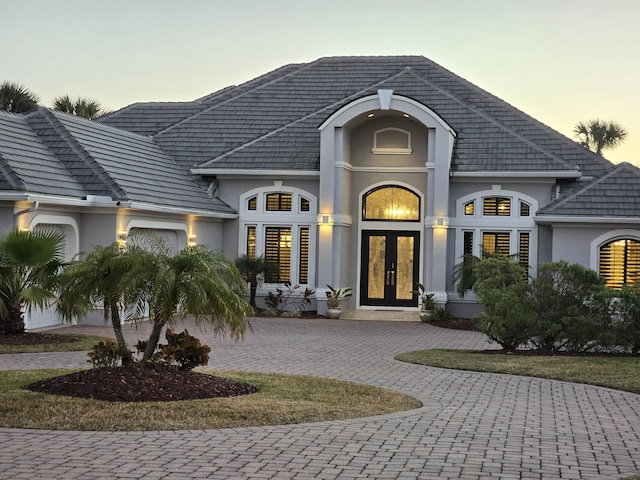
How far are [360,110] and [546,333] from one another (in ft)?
35.5

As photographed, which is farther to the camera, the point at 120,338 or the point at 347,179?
the point at 347,179

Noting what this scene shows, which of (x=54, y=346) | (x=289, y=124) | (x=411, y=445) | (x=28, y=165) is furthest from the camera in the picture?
(x=289, y=124)

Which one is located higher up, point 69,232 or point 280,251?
point 69,232

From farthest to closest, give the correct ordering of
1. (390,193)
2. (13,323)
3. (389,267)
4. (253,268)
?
(389,267), (390,193), (253,268), (13,323)

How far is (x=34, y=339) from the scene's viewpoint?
18109 millimetres

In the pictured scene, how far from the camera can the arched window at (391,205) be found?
28797 millimetres

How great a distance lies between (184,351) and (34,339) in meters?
6.57

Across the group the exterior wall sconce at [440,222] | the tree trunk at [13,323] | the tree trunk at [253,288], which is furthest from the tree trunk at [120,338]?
the exterior wall sconce at [440,222]

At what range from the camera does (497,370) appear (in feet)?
52.6

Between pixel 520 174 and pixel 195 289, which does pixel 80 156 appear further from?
pixel 195 289

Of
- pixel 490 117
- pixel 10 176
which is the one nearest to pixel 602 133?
pixel 490 117

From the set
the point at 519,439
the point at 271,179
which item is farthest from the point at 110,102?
the point at 519,439

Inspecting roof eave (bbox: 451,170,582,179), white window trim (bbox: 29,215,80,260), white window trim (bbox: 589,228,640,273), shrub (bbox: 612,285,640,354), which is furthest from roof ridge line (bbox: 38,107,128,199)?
white window trim (bbox: 589,228,640,273)

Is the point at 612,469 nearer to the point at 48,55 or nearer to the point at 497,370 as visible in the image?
the point at 497,370
